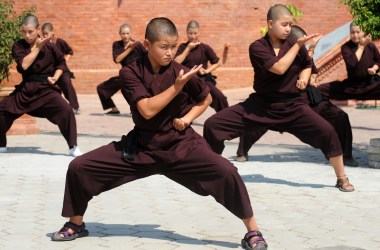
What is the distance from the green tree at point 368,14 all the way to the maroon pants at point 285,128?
1549 millimetres

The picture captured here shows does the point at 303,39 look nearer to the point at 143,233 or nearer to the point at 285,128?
the point at 285,128

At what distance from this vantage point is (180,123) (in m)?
7.00

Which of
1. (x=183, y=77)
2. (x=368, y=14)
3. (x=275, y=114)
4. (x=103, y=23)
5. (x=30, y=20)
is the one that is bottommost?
(x=103, y=23)

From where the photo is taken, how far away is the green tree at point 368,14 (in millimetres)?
10859

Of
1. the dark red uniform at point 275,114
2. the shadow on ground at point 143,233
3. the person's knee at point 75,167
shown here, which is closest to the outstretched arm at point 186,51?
the dark red uniform at point 275,114

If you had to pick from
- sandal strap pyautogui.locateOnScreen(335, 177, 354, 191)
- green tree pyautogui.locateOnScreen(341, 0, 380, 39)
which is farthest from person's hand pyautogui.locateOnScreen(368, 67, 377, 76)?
sandal strap pyautogui.locateOnScreen(335, 177, 354, 191)

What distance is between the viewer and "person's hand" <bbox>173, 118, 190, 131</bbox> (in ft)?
23.0

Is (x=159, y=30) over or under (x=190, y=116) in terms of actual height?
over

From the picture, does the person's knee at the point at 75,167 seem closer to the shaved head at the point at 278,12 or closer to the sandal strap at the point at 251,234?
the sandal strap at the point at 251,234

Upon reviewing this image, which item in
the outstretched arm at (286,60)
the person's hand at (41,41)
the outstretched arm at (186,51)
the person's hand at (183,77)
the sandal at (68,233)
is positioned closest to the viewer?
the person's hand at (183,77)

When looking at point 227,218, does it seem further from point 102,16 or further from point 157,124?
point 102,16

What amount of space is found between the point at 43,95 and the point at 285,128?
3.77 metres

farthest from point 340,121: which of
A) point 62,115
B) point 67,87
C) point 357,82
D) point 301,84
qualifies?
point 67,87

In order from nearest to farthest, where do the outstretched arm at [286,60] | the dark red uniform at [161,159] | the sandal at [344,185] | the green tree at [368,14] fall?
the dark red uniform at [161,159] → the outstretched arm at [286,60] → the sandal at [344,185] → the green tree at [368,14]
